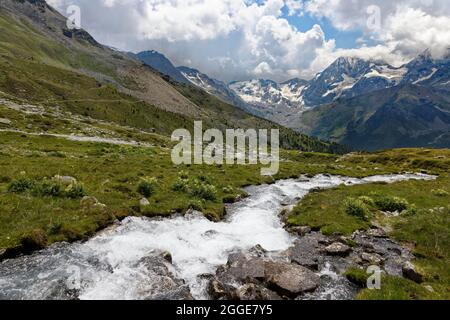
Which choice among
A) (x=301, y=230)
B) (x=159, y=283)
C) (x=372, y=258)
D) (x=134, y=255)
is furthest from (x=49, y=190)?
(x=372, y=258)

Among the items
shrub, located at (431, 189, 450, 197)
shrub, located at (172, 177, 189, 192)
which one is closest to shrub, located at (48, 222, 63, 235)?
shrub, located at (172, 177, 189, 192)

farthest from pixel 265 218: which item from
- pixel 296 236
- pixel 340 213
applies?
pixel 340 213

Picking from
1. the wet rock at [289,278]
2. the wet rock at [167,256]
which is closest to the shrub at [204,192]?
the wet rock at [167,256]

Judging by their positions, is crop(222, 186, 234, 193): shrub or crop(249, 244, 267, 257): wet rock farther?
crop(222, 186, 234, 193): shrub

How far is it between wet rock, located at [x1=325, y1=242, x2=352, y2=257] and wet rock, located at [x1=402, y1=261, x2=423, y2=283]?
133 inches

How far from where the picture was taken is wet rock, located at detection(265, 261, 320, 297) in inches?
589

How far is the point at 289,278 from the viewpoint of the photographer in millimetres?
15656

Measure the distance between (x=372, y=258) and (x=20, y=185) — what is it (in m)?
24.6

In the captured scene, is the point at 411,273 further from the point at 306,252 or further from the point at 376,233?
the point at 376,233

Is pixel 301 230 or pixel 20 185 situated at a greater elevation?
pixel 20 185

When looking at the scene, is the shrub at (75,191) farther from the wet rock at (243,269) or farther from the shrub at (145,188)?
the wet rock at (243,269)

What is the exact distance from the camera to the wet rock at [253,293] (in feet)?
46.0

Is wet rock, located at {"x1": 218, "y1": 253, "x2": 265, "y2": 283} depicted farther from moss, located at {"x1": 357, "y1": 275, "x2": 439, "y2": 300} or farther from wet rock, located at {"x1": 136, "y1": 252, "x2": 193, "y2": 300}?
moss, located at {"x1": 357, "y1": 275, "x2": 439, "y2": 300}
